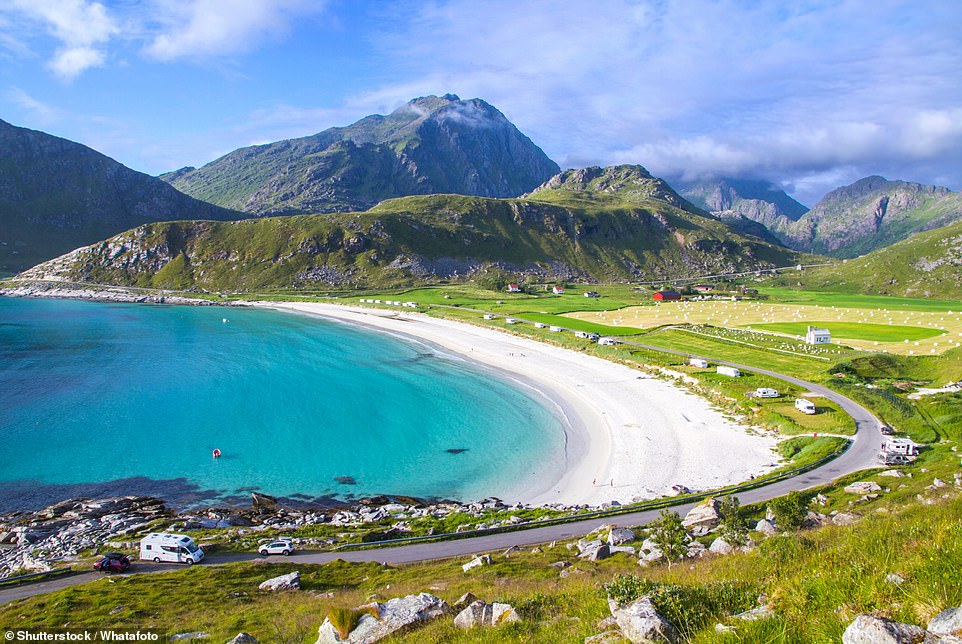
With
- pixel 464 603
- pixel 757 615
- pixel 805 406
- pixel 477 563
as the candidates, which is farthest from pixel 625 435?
pixel 757 615

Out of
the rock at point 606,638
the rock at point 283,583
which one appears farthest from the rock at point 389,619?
the rock at point 283,583

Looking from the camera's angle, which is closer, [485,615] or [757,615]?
[757,615]

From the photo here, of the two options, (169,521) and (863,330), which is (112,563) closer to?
(169,521)

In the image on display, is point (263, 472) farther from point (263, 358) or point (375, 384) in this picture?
point (263, 358)

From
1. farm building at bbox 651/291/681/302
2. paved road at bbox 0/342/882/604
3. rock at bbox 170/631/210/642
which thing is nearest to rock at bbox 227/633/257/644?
rock at bbox 170/631/210/642

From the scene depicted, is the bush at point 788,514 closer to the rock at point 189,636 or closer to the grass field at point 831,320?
the rock at point 189,636

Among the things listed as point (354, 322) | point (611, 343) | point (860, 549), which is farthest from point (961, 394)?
point (354, 322)

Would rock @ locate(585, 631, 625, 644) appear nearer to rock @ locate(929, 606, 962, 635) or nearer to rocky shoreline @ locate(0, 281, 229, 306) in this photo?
rock @ locate(929, 606, 962, 635)
